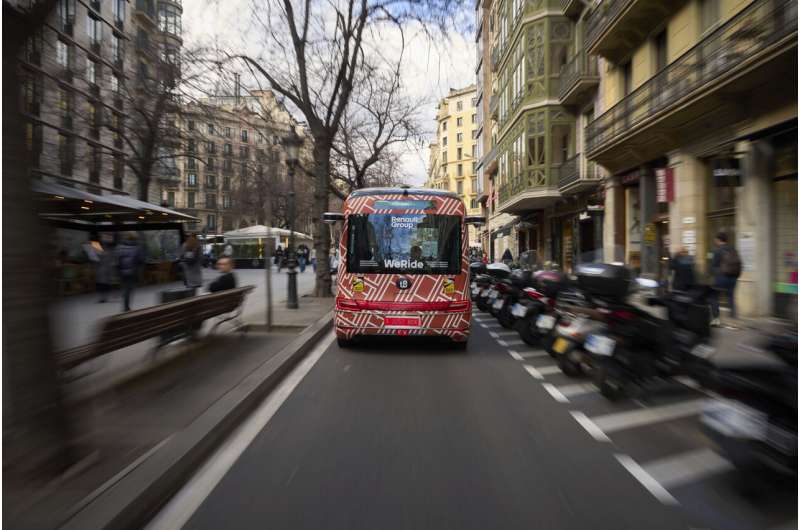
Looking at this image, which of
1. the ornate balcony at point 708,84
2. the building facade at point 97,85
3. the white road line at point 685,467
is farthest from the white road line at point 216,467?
the building facade at point 97,85

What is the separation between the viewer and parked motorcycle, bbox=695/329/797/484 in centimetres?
319

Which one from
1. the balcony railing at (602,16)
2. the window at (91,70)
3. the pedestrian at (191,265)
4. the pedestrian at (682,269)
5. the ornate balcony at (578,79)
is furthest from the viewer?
the window at (91,70)

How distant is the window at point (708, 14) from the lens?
13.4 m

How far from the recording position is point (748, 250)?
11961 mm

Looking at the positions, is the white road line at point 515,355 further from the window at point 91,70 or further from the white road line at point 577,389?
the window at point 91,70

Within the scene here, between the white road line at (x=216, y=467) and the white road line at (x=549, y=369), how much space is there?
302 cm

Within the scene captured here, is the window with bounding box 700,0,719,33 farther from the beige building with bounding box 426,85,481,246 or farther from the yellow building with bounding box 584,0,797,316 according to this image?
the beige building with bounding box 426,85,481,246

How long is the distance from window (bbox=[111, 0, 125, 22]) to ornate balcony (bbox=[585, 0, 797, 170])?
31.6m

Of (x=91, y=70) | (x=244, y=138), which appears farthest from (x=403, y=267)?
(x=91, y=70)

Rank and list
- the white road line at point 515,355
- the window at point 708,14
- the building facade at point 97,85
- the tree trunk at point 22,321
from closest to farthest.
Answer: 1. the tree trunk at point 22,321
2. the white road line at point 515,355
3. the window at point 708,14
4. the building facade at point 97,85

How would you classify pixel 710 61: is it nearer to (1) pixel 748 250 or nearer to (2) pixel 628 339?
(1) pixel 748 250

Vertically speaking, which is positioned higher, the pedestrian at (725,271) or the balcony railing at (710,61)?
the balcony railing at (710,61)

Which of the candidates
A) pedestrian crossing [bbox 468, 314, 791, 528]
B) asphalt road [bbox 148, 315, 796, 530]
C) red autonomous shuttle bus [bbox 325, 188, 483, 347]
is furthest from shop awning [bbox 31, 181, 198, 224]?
pedestrian crossing [bbox 468, 314, 791, 528]

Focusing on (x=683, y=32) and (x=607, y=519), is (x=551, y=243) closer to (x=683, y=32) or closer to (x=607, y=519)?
(x=683, y=32)
